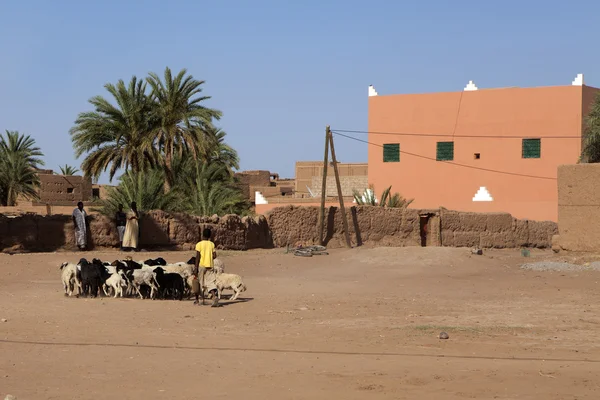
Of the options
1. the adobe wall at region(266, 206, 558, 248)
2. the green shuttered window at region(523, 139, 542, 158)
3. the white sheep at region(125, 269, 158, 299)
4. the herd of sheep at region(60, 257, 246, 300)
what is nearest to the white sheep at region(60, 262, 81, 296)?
the herd of sheep at region(60, 257, 246, 300)

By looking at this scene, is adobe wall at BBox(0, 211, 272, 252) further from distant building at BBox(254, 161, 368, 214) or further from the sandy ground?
distant building at BBox(254, 161, 368, 214)

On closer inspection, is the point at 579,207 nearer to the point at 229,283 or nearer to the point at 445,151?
the point at 229,283

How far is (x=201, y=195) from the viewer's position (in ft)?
102

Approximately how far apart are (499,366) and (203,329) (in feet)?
14.2

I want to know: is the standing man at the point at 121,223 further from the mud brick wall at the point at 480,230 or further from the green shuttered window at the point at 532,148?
the green shuttered window at the point at 532,148

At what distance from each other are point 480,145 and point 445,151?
5.60ft

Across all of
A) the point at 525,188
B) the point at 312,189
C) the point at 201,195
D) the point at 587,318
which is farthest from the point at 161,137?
the point at 587,318

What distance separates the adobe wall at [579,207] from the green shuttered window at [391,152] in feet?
65.9

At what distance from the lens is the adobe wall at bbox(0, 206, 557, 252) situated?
22.1 metres

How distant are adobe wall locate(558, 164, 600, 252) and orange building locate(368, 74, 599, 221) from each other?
17.2m

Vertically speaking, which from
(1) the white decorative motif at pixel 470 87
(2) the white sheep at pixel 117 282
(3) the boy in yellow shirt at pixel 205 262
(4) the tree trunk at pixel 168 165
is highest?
(1) the white decorative motif at pixel 470 87

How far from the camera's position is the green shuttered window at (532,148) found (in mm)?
39188

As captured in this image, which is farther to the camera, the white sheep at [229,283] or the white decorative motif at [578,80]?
the white decorative motif at [578,80]

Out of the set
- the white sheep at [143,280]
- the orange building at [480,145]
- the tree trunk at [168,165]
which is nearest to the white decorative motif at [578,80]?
the orange building at [480,145]
